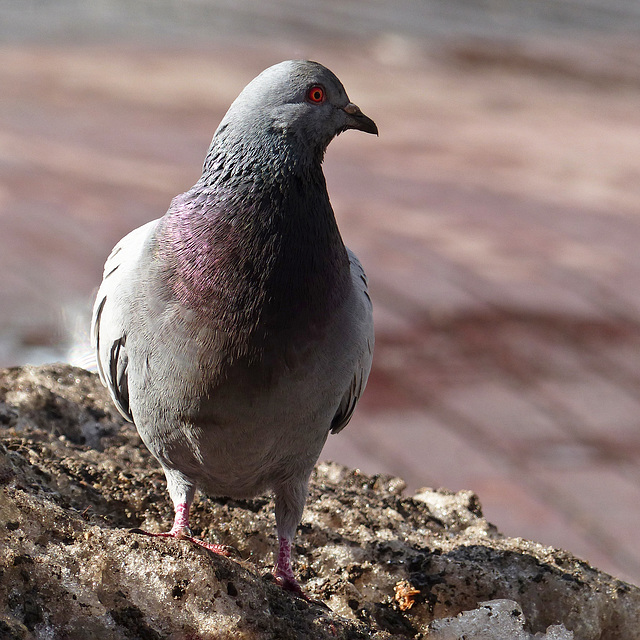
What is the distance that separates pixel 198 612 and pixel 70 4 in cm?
1077

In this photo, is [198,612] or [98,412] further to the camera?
[98,412]

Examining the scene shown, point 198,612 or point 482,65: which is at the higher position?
point 482,65

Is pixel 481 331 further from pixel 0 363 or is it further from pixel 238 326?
pixel 238 326

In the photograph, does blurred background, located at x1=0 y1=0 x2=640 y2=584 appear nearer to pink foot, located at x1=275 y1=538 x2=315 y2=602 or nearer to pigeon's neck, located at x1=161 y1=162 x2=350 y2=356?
pink foot, located at x1=275 y1=538 x2=315 y2=602

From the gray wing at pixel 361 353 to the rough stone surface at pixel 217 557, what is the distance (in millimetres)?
359

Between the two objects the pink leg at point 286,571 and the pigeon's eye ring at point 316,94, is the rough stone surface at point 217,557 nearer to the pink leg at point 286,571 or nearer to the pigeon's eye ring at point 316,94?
the pink leg at point 286,571

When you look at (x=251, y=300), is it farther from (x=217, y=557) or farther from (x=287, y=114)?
(x=217, y=557)

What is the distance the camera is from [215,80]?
360 inches

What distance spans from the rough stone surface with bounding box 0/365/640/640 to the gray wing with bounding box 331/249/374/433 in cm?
36

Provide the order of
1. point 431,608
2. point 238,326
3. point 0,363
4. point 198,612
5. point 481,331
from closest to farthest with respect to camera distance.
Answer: point 198,612, point 238,326, point 431,608, point 0,363, point 481,331

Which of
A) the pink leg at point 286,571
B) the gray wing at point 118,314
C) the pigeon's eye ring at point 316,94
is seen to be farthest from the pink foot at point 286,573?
the pigeon's eye ring at point 316,94

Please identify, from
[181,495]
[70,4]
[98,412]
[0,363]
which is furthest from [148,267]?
[70,4]

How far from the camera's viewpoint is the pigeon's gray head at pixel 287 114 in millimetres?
2131

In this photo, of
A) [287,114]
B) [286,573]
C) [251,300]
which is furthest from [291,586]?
[287,114]
